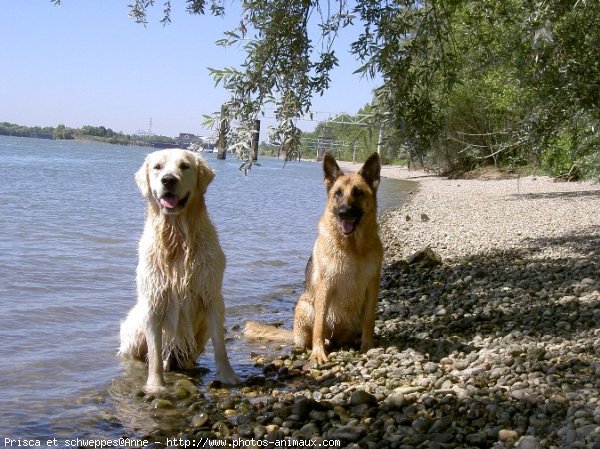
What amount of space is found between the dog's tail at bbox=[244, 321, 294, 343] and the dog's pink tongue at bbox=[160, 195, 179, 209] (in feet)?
7.55

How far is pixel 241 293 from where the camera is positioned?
33.4 feet

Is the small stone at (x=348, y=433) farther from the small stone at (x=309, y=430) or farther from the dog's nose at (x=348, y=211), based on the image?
the dog's nose at (x=348, y=211)

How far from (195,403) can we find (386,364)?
1.74 metres

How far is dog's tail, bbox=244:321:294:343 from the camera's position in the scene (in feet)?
23.4

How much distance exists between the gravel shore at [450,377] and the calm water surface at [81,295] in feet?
2.54

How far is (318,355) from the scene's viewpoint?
20.6 ft

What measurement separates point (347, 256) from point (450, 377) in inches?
67.1

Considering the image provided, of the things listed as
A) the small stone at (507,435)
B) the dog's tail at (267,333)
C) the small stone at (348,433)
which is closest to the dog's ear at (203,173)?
the dog's tail at (267,333)

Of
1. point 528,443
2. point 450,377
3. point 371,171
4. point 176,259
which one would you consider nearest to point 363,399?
point 450,377

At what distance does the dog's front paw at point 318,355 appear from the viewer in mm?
6235

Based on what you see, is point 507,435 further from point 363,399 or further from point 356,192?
point 356,192

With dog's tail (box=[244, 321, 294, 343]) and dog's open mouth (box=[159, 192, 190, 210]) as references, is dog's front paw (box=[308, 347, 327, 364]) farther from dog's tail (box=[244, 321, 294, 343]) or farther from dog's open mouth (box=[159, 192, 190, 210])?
dog's open mouth (box=[159, 192, 190, 210])

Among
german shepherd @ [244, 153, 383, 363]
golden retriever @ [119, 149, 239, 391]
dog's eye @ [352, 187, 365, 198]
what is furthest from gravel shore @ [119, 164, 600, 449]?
dog's eye @ [352, 187, 365, 198]

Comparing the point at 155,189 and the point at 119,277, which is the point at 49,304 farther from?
the point at 155,189
